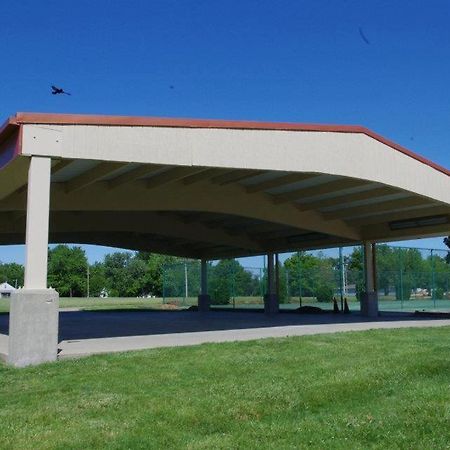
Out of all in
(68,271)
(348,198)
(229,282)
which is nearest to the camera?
(348,198)

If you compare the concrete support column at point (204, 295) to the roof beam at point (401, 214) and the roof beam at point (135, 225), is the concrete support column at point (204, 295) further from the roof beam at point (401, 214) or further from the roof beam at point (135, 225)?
the roof beam at point (401, 214)

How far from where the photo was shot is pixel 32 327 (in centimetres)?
1079

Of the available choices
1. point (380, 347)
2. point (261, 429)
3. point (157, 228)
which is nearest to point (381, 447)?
point (261, 429)

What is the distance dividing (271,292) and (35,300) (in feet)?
71.5

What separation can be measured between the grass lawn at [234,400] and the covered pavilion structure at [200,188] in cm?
237

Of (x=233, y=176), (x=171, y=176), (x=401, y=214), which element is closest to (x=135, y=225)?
(x=233, y=176)

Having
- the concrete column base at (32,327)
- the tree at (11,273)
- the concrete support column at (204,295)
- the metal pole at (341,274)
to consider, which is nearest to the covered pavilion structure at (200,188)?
the concrete column base at (32,327)

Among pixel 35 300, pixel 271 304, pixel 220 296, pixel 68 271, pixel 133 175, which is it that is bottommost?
pixel 271 304

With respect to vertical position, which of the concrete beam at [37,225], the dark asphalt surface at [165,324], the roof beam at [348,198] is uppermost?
the roof beam at [348,198]

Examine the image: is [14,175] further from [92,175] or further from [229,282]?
[229,282]

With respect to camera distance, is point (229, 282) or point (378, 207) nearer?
point (378, 207)

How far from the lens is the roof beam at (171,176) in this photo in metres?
15.6

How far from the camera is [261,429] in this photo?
6.39 m

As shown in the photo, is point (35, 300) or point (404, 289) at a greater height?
point (404, 289)
